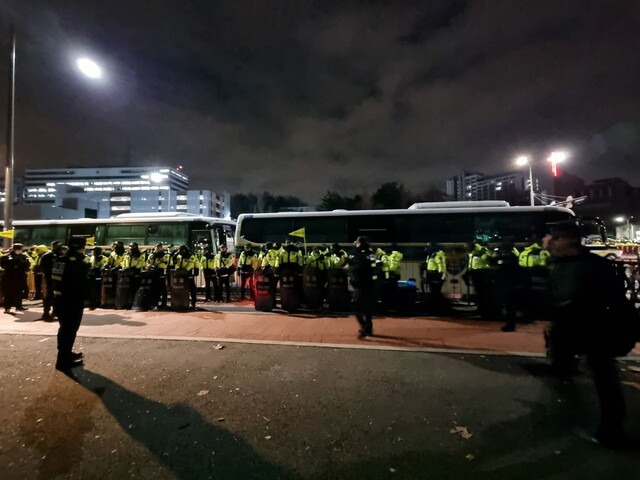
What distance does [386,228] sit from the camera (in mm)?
12500

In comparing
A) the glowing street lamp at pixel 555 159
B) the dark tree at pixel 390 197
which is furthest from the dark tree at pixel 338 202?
the glowing street lamp at pixel 555 159

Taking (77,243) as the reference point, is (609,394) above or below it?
below

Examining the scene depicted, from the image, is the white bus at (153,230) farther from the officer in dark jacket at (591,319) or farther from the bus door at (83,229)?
the officer in dark jacket at (591,319)

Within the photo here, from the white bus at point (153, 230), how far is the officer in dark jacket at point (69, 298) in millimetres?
9523

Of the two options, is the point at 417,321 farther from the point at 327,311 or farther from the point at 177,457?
the point at 177,457

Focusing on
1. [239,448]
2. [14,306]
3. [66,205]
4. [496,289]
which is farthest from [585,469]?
[66,205]

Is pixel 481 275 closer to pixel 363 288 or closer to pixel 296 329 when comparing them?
pixel 363 288

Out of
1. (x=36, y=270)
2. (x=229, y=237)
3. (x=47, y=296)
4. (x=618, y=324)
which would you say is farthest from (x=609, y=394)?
(x=229, y=237)

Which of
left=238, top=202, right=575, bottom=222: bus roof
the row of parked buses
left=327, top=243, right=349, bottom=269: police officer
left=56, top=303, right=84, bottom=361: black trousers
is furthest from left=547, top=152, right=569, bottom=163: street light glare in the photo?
left=56, top=303, right=84, bottom=361: black trousers

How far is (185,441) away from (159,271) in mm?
7105

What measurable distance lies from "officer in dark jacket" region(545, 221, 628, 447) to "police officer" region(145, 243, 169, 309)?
29.7ft

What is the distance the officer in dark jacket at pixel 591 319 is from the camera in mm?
3012

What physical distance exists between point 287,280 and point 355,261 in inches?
108

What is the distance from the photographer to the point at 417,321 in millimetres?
7621
